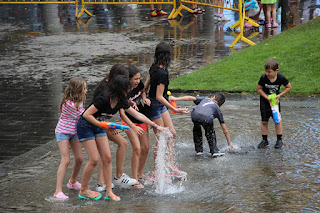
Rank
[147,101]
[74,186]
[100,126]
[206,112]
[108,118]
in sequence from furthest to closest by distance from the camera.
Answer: [206,112]
[147,101]
[74,186]
[108,118]
[100,126]

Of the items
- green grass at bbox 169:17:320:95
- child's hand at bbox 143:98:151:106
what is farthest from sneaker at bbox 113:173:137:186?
green grass at bbox 169:17:320:95

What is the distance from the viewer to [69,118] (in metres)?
5.38

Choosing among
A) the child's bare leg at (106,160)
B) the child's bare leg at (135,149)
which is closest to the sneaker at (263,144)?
the child's bare leg at (135,149)

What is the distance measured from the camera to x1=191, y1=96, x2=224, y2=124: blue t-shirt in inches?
249

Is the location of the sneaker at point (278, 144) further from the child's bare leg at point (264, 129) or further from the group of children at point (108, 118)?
the group of children at point (108, 118)

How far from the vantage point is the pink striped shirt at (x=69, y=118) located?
532cm

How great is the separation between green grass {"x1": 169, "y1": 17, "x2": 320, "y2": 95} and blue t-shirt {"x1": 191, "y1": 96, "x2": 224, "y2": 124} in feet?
10.7

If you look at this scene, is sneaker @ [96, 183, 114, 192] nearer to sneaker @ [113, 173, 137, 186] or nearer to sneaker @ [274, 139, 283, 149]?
sneaker @ [113, 173, 137, 186]

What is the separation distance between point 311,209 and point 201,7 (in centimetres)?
1941

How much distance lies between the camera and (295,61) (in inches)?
425

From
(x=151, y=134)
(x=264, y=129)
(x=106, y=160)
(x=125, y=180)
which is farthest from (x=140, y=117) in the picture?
(x=151, y=134)

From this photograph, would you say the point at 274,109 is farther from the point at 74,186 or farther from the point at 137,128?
the point at 74,186

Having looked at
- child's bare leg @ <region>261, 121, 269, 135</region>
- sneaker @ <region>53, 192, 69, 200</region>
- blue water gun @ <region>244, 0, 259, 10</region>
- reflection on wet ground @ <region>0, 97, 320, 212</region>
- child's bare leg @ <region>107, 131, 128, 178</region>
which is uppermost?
blue water gun @ <region>244, 0, 259, 10</region>

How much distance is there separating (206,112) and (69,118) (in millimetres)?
1889
